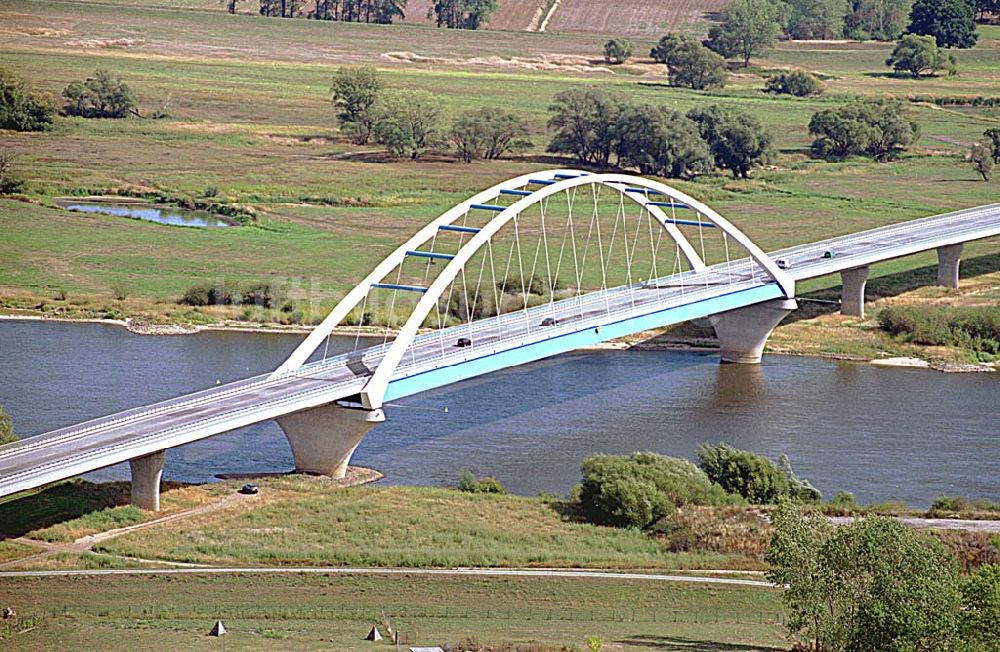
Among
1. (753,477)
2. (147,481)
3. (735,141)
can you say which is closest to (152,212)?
(735,141)

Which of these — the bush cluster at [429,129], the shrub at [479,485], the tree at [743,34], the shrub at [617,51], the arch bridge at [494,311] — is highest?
the tree at [743,34]

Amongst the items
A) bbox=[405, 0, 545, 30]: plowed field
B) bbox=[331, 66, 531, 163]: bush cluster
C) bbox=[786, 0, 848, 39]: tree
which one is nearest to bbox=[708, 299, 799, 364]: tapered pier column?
bbox=[331, 66, 531, 163]: bush cluster

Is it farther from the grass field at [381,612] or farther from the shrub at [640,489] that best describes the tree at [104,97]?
the grass field at [381,612]

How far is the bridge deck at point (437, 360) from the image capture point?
4309cm

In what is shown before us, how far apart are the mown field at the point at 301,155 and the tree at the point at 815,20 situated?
817 centimetres

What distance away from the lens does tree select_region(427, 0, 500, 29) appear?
17275cm

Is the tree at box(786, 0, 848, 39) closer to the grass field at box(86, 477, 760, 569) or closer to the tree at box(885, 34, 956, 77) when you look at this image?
the tree at box(885, 34, 956, 77)

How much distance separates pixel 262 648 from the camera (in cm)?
3281

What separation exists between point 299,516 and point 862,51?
434 ft

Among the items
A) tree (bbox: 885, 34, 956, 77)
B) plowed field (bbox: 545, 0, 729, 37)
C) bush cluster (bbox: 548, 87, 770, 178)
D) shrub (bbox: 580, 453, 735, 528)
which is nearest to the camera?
shrub (bbox: 580, 453, 735, 528)

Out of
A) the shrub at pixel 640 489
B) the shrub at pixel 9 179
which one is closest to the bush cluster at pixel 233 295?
the shrub at pixel 9 179

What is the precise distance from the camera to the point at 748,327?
6969 cm

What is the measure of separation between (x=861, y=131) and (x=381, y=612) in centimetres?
8749

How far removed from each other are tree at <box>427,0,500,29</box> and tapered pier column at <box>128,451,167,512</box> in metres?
132
